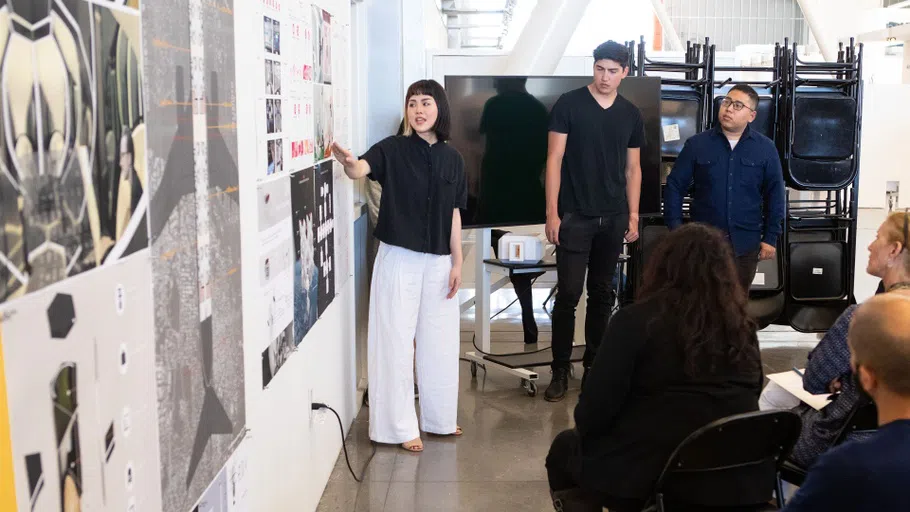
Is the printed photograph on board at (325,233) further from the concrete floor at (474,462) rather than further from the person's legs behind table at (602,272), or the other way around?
the person's legs behind table at (602,272)

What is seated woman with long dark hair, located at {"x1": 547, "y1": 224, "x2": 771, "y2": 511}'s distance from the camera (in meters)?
2.31

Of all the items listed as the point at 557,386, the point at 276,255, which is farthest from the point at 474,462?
the point at 276,255

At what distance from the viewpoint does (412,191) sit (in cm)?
388

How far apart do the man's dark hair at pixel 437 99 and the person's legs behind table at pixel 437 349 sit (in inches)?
20.9

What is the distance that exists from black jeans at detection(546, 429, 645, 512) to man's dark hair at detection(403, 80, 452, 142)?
1.64m

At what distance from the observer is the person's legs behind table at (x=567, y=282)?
4602 mm

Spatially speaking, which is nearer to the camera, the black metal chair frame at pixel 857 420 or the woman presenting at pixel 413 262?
the black metal chair frame at pixel 857 420

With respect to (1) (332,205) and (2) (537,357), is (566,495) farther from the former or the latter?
(2) (537,357)

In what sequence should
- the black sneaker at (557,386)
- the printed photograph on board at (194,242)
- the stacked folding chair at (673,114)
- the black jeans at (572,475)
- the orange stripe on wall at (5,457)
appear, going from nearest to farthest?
the orange stripe on wall at (5,457), the printed photograph on board at (194,242), the black jeans at (572,475), the black sneaker at (557,386), the stacked folding chair at (673,114)

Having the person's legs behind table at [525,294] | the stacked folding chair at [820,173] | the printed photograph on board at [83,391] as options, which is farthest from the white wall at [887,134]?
the printed photograph on board at [83,391]

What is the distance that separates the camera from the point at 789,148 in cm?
579

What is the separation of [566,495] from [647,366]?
0.51m

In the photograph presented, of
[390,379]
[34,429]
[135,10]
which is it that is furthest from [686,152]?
[34,429]

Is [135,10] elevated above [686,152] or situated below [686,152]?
above
